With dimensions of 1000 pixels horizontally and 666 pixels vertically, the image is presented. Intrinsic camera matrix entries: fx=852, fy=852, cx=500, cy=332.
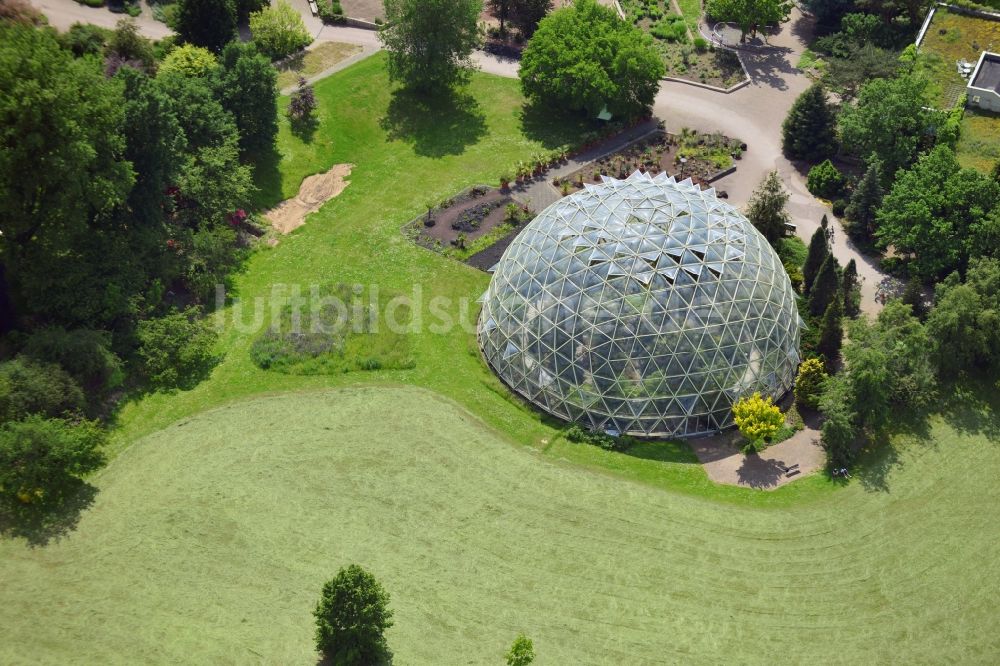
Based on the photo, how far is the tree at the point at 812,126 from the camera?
78.1 metres

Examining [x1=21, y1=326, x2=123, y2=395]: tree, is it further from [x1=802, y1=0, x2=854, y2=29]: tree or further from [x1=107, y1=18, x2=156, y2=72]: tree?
[x1=802, y1=0, x2=854, y2=29]: tree

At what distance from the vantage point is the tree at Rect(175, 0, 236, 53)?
82812 millimetres

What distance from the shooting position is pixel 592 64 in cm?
8081

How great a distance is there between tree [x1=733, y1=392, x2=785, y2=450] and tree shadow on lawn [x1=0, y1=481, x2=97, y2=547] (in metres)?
40.1

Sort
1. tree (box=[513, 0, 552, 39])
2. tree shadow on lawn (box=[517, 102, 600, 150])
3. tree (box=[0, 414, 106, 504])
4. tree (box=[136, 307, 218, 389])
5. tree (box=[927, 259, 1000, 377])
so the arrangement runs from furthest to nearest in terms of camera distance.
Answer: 1. tree (box=[513, 0, 552, 39])
2. tree shadow on lawn (box=[517, 102, 600, 150])
3. tree (box=[136, 307, 218, 389])
4. tree (box=[927, 259, 1000, 377])
5. tree (box=[0, 414, 106, 504])

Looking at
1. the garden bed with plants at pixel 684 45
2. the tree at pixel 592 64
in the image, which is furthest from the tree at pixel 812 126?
the tree at pixel 592 64

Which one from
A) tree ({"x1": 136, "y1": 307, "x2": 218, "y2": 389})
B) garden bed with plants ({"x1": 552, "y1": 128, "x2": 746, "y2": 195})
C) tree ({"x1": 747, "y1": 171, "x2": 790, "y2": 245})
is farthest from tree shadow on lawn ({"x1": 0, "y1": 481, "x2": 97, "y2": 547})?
tree ({"x1": 747, "y1": 171, "x2": 790, "y2": 245})

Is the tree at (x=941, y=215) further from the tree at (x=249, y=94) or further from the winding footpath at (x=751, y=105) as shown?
the tree at (x=249, y=94)

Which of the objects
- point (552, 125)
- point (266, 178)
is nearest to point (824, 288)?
point (552, 125)

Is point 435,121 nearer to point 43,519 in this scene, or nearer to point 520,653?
point 43,519

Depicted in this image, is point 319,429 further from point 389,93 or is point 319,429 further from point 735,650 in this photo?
point 389,93

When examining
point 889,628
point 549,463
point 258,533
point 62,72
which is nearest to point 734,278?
point 549,463

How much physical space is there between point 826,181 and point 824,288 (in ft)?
55.3

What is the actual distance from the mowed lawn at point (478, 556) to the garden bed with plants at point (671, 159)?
31.7m
